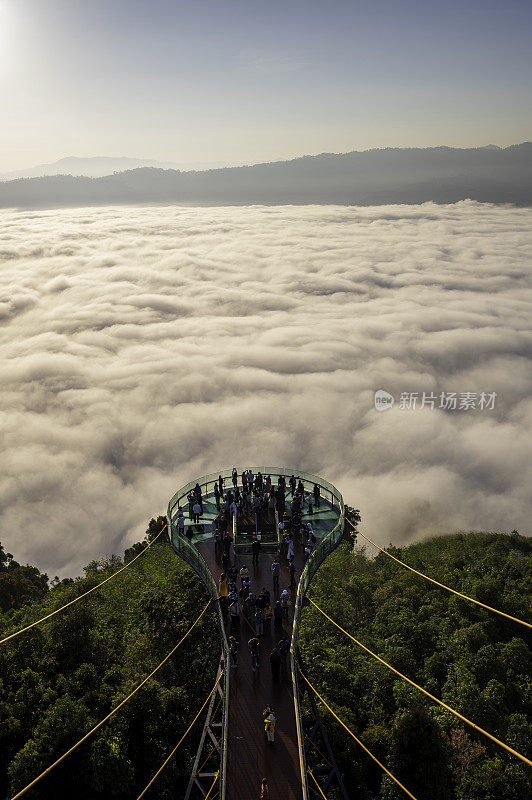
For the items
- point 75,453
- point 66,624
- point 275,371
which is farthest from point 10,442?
point 66,624

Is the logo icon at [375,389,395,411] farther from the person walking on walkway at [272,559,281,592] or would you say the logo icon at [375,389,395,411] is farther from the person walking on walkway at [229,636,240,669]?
the person walking on walkway at [229,636,240,669]

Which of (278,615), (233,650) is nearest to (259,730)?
(233,650)

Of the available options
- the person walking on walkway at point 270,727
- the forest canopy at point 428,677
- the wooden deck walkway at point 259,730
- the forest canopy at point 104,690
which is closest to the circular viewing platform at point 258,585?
the wooden deck walkway at point 259,730

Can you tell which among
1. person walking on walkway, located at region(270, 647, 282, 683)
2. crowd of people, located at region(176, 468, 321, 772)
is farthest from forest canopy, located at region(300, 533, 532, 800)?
person walking on walkway, located at region(270, 647, 282, 683)

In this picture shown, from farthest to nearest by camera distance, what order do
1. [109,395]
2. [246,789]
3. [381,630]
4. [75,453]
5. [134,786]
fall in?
[109,395], [75,453], [381,630], [134,786], [246,789]

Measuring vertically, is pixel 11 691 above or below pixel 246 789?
below

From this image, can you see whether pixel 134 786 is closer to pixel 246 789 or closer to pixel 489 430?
pixel 246 789
